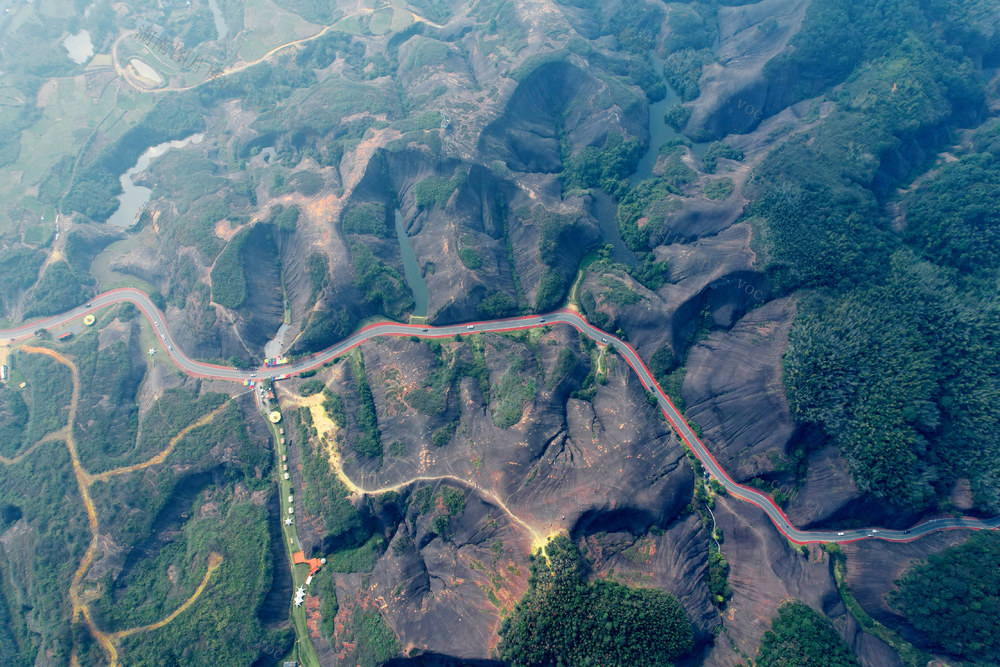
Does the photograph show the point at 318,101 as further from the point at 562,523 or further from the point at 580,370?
the point at 562,523

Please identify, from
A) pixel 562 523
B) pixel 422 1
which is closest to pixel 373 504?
pixel 562 523

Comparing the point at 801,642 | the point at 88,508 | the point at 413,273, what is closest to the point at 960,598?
the point at 801,642

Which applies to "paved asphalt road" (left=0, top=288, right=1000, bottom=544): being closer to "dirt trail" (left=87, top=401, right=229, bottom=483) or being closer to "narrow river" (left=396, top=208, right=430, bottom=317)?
"narrow river" (left=396, top=208, right=430, bottom=317)

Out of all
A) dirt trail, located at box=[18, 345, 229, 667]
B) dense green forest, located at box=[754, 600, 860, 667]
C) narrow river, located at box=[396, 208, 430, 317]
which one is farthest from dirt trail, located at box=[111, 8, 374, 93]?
dense green forest, located at box=[754, 600, 860, 667]

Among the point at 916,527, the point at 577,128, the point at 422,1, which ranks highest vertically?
the point at 422,1

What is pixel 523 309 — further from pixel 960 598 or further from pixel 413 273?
pixel 960 598

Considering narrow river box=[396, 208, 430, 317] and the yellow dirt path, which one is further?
narrow river box=[396, 208, 430, 317]

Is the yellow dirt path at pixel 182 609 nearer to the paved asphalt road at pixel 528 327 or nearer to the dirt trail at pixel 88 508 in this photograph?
the dirt trail at pixel 88 508

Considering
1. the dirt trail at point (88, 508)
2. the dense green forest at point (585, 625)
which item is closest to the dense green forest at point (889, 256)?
the dense green forest at point (585, 625)
